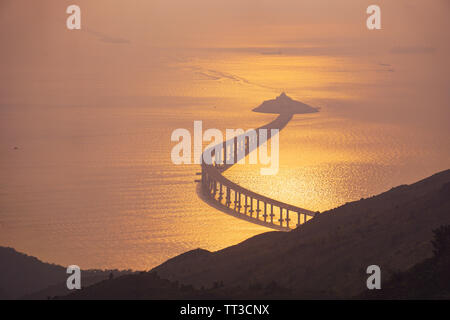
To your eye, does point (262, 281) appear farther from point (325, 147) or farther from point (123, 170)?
point (325, 147)

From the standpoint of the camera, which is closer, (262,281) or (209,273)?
(262,281)

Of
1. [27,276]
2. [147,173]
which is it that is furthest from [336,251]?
[147,173]

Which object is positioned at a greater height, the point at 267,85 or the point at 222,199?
the point at 267,85

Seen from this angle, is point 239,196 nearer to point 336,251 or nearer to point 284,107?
point 336,251

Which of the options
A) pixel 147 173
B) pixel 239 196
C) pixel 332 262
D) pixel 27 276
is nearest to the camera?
pixel 332 262

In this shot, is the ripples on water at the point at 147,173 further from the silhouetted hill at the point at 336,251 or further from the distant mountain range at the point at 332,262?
the silhouetted hill at the point at 336,251

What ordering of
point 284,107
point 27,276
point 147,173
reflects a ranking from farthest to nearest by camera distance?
point 284,107
point 147,173
point 27,276
